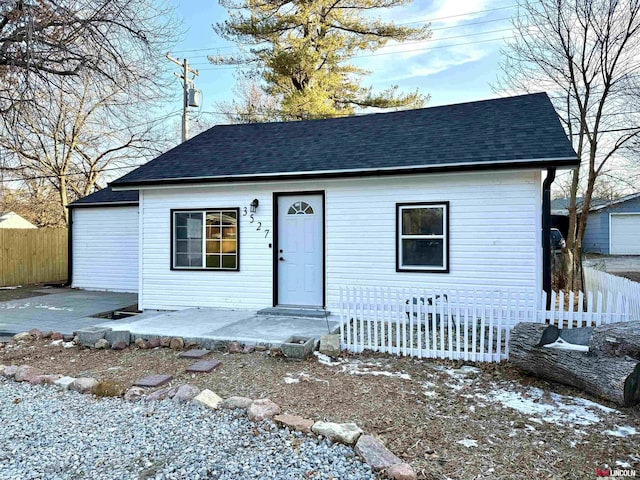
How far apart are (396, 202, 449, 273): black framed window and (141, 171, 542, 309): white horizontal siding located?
103 mm

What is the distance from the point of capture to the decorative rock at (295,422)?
334cm

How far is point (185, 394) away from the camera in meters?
4.08

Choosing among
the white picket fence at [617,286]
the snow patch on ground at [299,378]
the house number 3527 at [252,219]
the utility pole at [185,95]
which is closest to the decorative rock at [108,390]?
the snow patch on ground at [299,378]

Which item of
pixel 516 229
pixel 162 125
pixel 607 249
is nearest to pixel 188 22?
pixel 516 229

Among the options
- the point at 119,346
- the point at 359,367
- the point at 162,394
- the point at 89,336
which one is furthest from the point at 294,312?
the point at 162,394

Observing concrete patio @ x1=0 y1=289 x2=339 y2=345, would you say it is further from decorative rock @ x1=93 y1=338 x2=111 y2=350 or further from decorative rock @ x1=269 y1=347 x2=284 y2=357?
decorative rock @ x1=93 y1=338 x2=111 y2=350

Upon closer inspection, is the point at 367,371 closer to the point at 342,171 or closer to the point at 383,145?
the point at 342,171

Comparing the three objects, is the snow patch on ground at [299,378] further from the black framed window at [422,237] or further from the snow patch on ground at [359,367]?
the black framed window at [422,237]

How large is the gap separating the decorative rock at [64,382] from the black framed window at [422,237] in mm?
4999

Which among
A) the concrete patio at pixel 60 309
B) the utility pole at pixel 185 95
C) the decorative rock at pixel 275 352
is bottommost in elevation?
the decorative rock at pixel 275 352

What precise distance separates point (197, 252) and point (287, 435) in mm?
6037

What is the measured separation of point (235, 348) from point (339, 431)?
2.96 metres

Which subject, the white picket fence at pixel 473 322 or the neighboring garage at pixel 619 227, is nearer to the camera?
the white picket fence at pixel 473 322

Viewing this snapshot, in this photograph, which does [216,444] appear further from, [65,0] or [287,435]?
[65,0]
